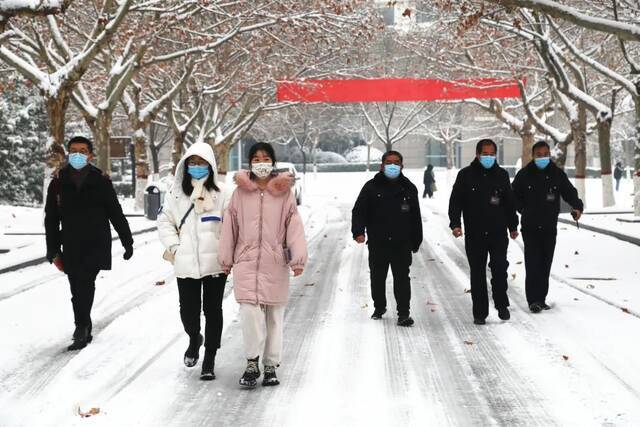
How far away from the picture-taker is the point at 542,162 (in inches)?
384

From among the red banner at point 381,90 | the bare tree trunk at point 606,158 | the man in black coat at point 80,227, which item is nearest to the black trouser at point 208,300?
the man in black coat at point 80,227

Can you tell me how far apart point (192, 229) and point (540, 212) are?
451 cm

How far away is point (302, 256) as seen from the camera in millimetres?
6359

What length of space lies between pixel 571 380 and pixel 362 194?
10.6ft

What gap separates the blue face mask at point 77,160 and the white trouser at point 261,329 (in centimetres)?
236

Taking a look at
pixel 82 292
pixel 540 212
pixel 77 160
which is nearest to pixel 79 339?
pixel 82 292

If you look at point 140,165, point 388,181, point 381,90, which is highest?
point 381,90

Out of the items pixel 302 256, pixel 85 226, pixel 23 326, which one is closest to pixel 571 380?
pixel 302 256

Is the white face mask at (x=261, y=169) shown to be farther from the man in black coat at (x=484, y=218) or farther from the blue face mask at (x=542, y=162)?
the blue face mask at (x=542, y=162)

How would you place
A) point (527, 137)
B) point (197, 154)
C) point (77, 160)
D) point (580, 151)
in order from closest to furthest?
point (197, 154) → point (77, 160) → point (580, 151) → point (527, 137)

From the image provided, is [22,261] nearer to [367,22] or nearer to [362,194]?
[362,194]

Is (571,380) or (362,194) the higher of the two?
(362,194)

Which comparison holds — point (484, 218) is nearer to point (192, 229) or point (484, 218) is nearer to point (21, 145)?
point (192, 229)

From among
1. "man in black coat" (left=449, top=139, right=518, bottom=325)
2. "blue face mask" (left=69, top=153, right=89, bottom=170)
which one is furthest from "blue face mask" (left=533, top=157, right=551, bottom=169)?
"blue face mask" (left=69, top=153, right=89, bottom=170)
